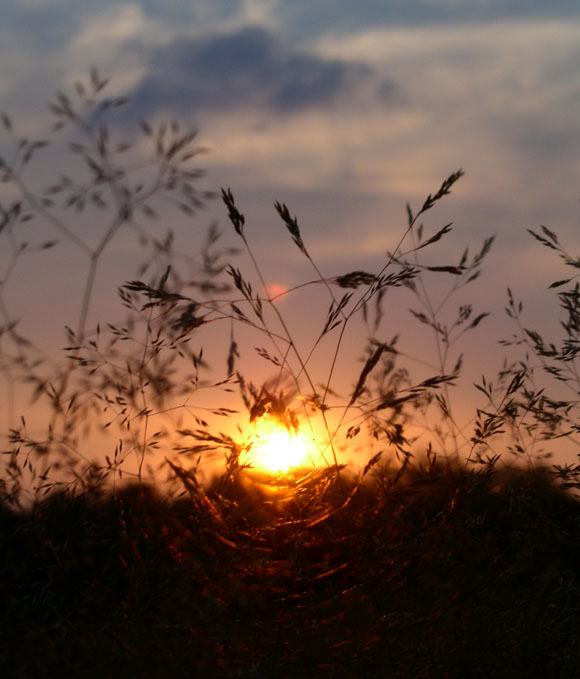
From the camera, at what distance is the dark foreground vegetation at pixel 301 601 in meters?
1.85

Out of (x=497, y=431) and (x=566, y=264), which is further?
(x=566, y=264)

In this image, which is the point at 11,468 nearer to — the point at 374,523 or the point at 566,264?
the point at 374,523

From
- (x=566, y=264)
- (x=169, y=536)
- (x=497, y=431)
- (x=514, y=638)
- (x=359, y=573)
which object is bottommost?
(x=514, y=638)

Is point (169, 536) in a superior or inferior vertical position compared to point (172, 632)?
superior

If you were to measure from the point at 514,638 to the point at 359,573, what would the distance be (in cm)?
44

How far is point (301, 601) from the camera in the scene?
2.03 metres

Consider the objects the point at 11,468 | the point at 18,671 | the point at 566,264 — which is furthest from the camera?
the point at 566,264

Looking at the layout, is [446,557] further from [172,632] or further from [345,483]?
[172,632]

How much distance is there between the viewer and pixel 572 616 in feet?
7.47

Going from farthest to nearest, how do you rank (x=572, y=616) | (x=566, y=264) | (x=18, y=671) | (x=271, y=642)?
(x=566, y=264), (x=572, y=616), (x=271, y=642), (x=18, y=671)

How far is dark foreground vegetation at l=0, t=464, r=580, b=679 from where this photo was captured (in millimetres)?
1850

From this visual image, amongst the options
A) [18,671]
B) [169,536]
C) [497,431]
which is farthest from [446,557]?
[18,671]

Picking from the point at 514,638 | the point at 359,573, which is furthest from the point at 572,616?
the point at 359,573

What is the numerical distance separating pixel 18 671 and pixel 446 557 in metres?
1.09
